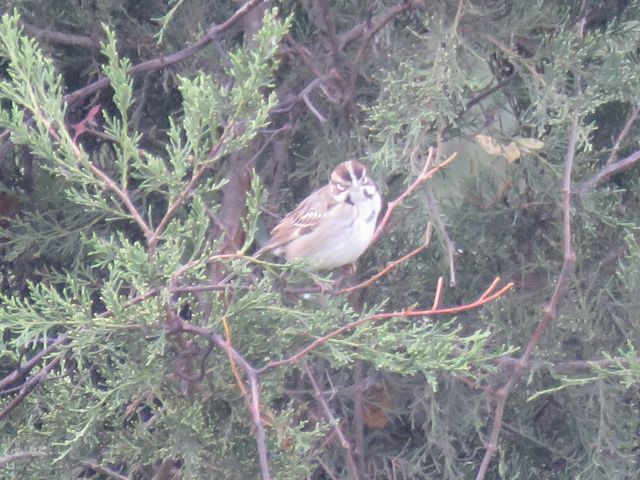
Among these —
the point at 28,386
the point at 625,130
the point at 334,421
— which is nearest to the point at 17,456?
the point at 28,386

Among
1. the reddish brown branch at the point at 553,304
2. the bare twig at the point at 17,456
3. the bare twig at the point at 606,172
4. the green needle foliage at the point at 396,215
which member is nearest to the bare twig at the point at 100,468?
the green needle foliage at the point at 396,215

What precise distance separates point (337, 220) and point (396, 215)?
32cm

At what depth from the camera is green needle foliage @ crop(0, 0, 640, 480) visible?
3.49 metres

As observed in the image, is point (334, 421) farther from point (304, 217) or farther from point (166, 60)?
point (166, 60)

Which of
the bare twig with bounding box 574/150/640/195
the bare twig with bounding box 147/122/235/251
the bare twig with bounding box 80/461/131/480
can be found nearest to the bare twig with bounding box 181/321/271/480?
the bare twig with bounding box 147/122/235/251

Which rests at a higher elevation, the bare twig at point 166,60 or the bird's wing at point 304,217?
the bare twig at point 166,60

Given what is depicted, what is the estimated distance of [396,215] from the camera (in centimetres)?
395

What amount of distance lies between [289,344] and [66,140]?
2.60ft

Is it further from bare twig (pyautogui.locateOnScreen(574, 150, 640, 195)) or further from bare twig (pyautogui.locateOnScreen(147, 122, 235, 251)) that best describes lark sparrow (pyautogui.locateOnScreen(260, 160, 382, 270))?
bare twig (pyautogui.locateOnScreen(147, 122, 235, 251))

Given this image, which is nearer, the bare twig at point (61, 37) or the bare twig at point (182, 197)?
the bare twig at point (182, 197)

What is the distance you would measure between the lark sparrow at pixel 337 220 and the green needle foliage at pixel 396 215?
0.08 meters

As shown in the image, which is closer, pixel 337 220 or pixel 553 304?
pixel 553 304

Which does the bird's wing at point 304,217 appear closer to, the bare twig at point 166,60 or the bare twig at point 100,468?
the bare twig at point 166,60

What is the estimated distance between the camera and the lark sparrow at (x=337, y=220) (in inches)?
155
